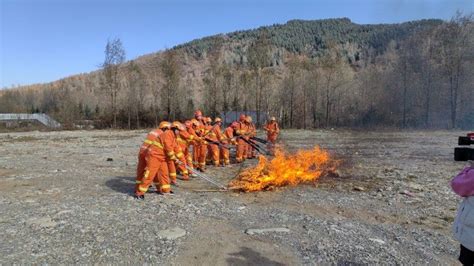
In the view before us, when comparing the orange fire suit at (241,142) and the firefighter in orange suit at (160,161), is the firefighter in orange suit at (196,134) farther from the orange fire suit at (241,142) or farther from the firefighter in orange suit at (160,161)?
the firefighter in orange suit at (160,161)

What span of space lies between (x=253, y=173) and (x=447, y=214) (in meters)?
4.64

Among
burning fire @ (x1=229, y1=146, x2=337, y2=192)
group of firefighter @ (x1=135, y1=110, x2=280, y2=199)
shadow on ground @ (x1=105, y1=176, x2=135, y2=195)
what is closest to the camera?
group of firefighter @ (x1=135, y1=110, x2=280, y2=199)

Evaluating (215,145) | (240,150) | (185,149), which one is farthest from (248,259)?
(240,150)

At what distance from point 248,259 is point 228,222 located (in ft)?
5.82

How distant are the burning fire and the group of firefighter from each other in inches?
58.1

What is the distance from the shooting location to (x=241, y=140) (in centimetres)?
1617


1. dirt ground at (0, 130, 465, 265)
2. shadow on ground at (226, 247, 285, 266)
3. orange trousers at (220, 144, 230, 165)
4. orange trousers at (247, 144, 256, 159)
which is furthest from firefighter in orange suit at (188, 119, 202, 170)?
shadow on ground at (226, 247, 285, 266)

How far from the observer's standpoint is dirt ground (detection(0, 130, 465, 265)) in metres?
5.94

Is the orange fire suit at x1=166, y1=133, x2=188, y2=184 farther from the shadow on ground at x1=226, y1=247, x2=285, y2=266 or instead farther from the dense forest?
the dense forest

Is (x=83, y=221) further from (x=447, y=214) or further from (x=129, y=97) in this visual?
(x=129, y=97)

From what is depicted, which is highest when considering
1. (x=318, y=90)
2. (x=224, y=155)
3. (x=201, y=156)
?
(x=318, y=90)

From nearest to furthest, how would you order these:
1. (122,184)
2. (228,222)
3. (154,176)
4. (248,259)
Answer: (248,259) → (228,222) → (154,176) → (122,184)

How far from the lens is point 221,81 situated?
5097 centimetres

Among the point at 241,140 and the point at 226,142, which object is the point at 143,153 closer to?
the point at 226,142
